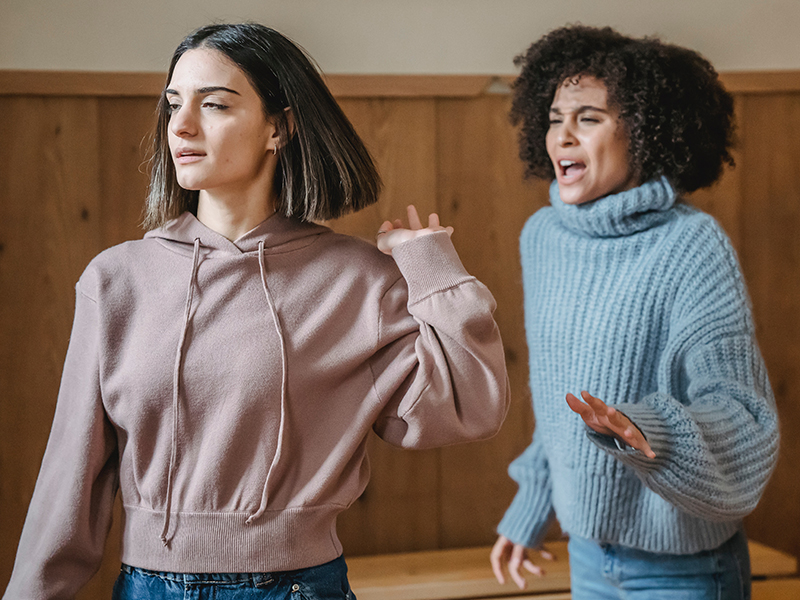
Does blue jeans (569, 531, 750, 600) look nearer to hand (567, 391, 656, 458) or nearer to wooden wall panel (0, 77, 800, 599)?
hand (567, 391, 656, 458)

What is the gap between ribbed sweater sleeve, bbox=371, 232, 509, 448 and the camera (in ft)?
3.00

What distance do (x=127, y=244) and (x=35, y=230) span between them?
101 centimetres

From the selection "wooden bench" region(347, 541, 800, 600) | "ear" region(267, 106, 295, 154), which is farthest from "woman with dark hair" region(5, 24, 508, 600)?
"wooden bench" region(347, 541, 800, 600)

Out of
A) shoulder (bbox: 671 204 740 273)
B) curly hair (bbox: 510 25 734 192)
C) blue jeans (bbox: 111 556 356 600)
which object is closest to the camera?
blue jeans (bbox: 111 556 356 600)

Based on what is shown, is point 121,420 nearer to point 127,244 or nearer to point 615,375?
point 127,244

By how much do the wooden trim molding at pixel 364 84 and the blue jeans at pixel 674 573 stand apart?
1.19m

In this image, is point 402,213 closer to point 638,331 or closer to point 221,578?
point 638,331

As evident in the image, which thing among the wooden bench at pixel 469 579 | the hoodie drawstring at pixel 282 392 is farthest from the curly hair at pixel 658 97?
the wooden bench at pixel 469 579

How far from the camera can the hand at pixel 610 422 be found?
0.92 m

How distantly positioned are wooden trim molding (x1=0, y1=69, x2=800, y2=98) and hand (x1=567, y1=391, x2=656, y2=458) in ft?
3.97

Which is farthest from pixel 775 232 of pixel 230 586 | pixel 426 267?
pixel 230 586

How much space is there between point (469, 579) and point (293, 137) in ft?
4.01

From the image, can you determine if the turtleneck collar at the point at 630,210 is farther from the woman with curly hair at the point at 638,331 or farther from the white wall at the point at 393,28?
the white wall at the point at 393,28

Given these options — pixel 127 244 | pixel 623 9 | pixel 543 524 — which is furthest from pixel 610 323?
pixel 623 9
